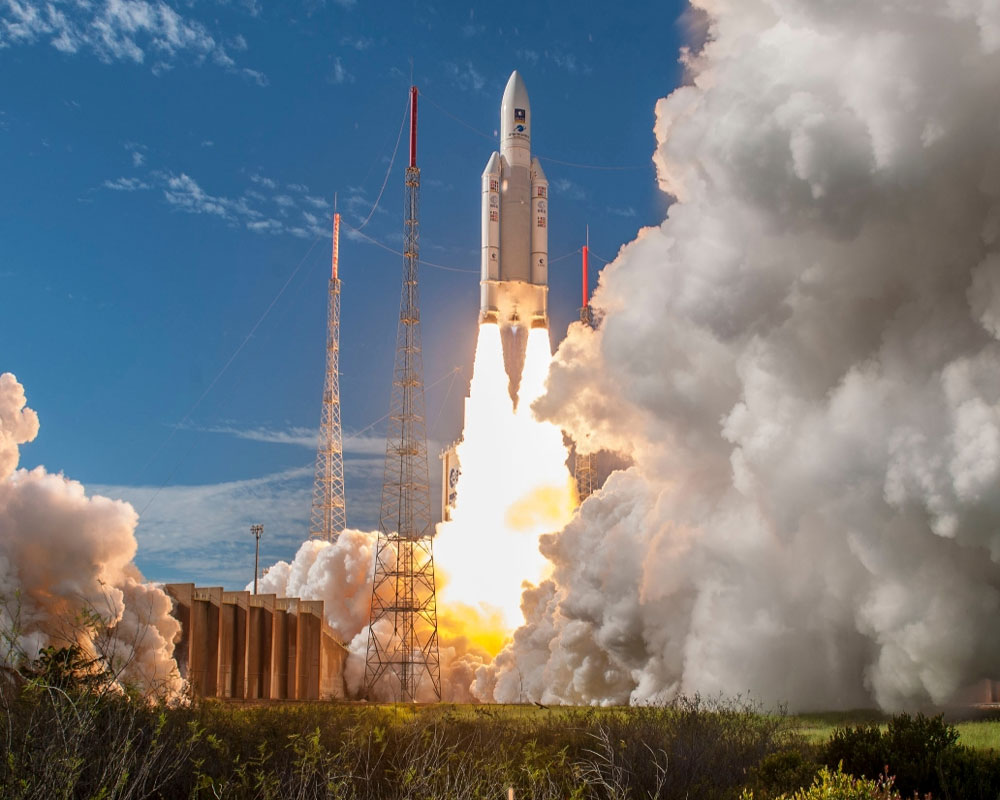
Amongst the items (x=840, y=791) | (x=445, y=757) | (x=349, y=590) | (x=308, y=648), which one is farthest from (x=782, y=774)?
(x=349, y=590)

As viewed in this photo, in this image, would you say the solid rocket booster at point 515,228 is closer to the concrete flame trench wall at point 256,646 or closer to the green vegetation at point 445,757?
the concrete flame trench wall at point 256,646

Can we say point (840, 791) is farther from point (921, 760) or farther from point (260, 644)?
point (260, 644)

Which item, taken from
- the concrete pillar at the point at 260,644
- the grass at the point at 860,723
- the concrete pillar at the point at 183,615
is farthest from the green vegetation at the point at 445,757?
the concrete pillar at the point at 260,644

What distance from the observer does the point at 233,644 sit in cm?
5997

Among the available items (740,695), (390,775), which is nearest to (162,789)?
(390,775)

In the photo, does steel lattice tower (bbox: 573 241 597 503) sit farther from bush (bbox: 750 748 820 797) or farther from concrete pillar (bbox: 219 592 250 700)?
bush (bbox: 750 748 820 797)

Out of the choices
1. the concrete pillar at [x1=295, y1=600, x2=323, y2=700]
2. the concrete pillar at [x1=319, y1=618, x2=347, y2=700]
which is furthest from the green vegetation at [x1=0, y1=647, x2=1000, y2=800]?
the concrete pillar at [x1=319, y1=618, x2=347, y2=700]

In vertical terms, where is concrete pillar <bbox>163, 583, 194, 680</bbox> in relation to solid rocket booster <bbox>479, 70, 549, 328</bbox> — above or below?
below

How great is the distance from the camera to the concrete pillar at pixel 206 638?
2141 inches

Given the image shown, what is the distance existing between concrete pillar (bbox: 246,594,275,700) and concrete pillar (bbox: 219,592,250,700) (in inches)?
26.2

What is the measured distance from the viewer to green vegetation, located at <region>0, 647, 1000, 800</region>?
15.7m

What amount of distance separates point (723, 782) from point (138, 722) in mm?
10737

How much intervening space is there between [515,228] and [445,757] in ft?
145

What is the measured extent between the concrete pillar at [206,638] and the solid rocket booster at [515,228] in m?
19.4
